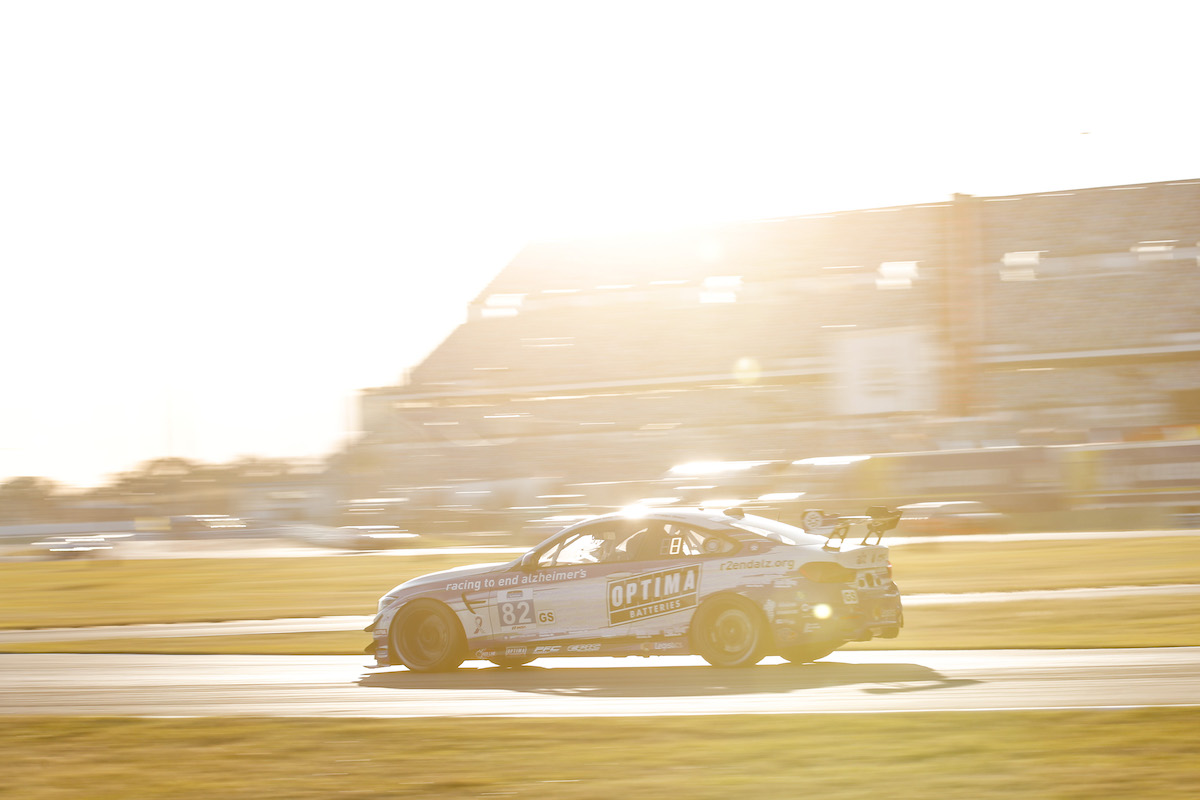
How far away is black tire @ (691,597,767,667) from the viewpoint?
1107cm

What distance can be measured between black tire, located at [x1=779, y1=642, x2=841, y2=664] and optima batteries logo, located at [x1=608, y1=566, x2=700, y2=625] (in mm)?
852

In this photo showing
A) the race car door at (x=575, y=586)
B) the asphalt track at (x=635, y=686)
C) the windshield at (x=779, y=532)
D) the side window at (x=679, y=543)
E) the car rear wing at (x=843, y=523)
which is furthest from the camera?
the race car door at (x=575, y=586)

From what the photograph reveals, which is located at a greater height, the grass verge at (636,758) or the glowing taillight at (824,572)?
the glowing taillight at (824,572)

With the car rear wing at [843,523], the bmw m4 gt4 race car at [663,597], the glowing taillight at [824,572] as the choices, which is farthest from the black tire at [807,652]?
the car rear wing at [843,523]

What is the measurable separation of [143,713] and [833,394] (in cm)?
4289

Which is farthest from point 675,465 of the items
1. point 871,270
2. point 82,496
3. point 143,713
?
point 82,496

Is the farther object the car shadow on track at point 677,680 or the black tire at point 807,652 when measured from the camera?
the black tire at point 807,652

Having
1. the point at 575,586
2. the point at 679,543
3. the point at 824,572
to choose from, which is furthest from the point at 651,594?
the point at 824,572

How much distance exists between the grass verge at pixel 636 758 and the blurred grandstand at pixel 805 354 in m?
34.2

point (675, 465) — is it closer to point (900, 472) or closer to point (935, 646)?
point (900, 472)

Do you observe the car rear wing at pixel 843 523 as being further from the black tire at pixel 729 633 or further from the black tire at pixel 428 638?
the black tire at pixel 428 638

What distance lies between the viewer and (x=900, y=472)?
41.0 metres

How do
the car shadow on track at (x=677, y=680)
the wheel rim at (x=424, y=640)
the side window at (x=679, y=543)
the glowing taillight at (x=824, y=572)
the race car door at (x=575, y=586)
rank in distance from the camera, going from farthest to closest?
the wheel rim at (x=424, y=640) → the race car door at (x=575, y=586) → the side window at (x=679, y=543) → the glowing taillight at (x=824, y=572) → the car shadow on track at (x=677, y=680)

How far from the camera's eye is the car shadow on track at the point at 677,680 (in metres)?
9.98
